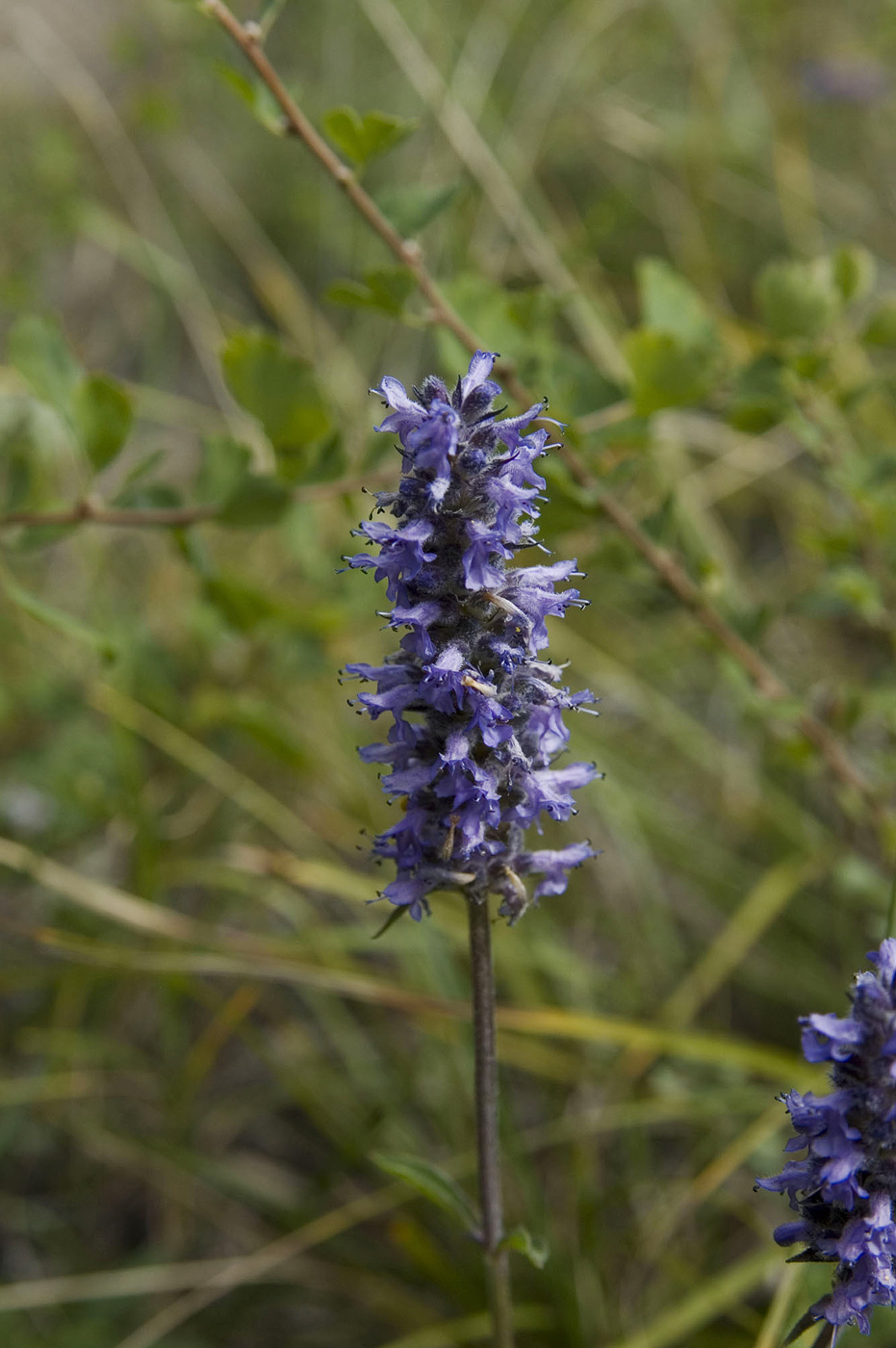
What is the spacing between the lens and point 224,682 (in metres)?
3.41

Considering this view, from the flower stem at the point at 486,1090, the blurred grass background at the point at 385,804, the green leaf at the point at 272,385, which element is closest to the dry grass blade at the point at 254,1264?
the blurred grass background at the point at 385,804

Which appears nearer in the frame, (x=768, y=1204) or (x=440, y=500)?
(x=440, y=500)

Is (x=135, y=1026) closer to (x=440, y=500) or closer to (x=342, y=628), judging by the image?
(x=342, y=628)

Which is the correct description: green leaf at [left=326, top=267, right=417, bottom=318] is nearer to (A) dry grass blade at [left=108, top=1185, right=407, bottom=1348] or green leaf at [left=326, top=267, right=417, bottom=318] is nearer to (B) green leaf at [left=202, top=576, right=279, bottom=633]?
(B) green leaf at [left=202, top=576, right=279, bottom=633]

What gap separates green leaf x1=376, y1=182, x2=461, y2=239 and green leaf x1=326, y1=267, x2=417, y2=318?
13 centimetres

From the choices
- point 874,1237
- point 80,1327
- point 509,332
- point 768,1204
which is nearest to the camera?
point 874,1237

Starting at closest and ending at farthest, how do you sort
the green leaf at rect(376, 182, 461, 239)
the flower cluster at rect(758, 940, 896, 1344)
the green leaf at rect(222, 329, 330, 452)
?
the flower cluster at rect(758, 940, 896, 1344) < the green leaf at rect(376, 182, 461, 239) < the green leaf at rect(222, 329, 330, 452)

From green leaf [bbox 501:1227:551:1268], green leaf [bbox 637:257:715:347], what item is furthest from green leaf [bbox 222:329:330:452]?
green leaf [bbox 501:1227:551:1268]

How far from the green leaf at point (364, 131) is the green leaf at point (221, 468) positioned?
1.95 feet

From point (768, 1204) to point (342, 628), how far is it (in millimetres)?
1876

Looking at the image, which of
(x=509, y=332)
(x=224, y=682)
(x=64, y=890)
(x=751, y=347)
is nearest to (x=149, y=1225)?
(x=64, y=890)

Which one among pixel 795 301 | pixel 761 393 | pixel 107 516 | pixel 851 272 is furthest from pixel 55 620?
pixel 851 272

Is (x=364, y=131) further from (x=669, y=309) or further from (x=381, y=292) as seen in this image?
(x=669, y=309)

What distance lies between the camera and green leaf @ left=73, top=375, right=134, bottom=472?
2.21m
